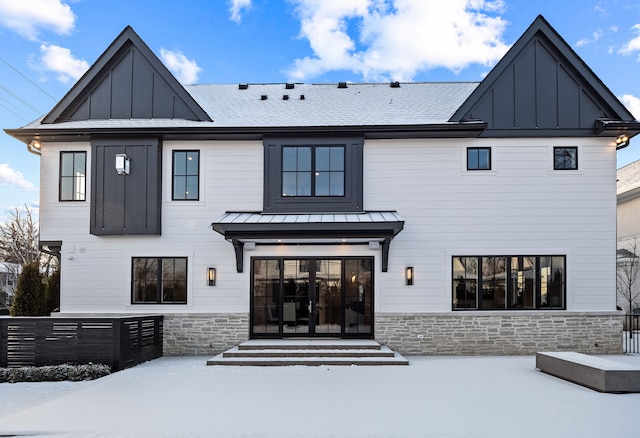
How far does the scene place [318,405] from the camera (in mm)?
7145

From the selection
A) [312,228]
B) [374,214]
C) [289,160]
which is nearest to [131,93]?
[289,160]

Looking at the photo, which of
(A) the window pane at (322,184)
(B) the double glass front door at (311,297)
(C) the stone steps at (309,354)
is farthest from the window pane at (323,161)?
(C) the stone steps at (309,354)

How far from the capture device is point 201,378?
912cm

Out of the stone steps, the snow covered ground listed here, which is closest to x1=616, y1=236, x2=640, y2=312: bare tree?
the snow covered ground

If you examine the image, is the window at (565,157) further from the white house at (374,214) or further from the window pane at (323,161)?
the window pane at (323,161)

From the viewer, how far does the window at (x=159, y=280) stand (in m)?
12.1

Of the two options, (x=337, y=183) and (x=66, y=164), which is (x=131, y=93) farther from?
(x=337, y=183)

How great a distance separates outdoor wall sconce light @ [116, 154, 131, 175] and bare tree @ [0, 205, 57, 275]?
23.6 metres

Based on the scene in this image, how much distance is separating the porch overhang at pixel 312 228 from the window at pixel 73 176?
4.12 m

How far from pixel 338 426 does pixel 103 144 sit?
396 inches

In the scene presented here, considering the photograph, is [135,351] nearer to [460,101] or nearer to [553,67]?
[460,101]

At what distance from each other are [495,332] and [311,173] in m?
6.73

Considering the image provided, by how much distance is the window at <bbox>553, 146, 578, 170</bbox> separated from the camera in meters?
12.1

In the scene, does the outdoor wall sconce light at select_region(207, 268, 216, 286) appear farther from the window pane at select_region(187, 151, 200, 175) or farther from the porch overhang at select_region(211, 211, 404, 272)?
the window pane at select_region(187, 151, 200, 175)
